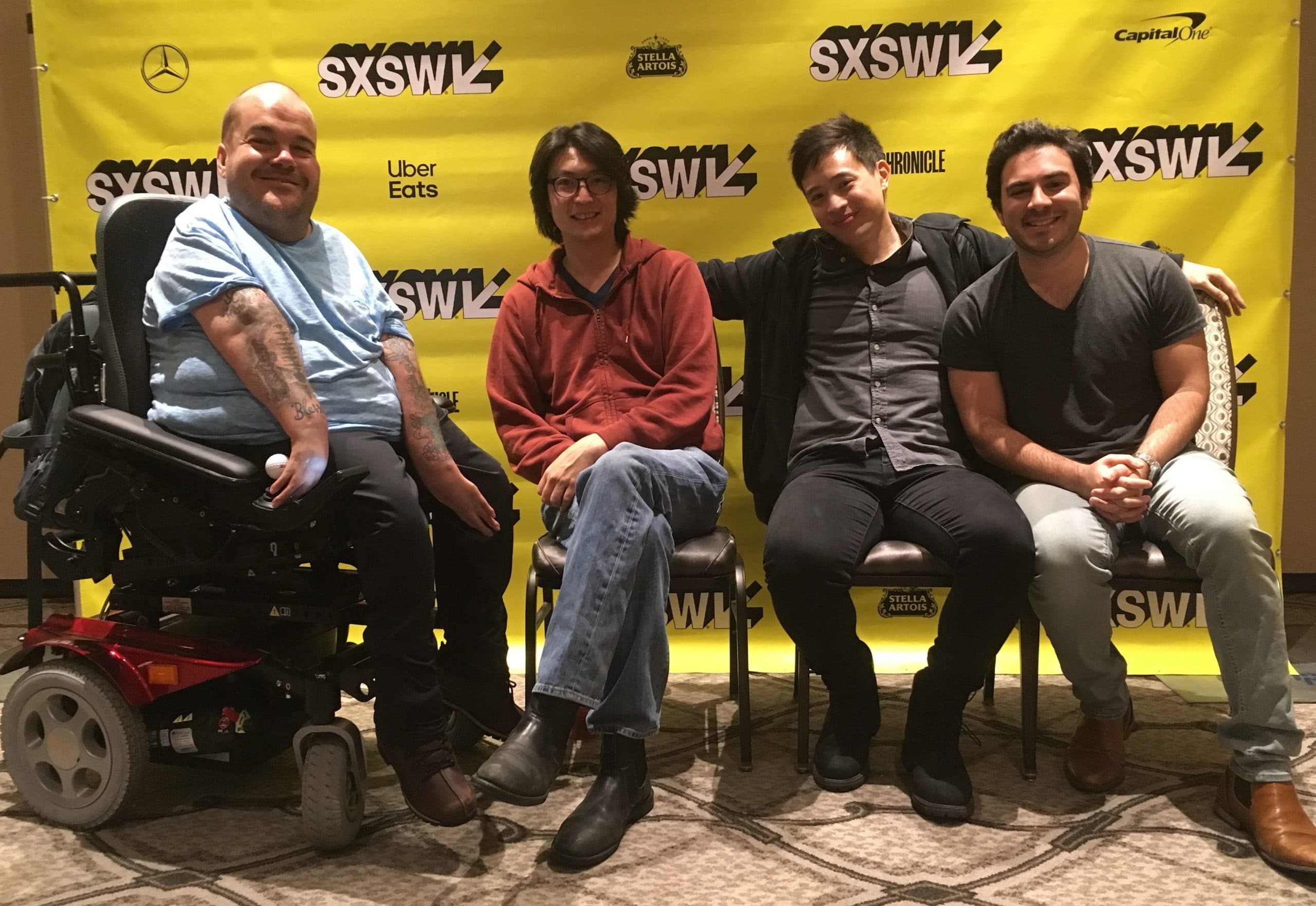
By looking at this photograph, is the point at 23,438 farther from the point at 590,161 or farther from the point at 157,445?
the point at 590,161

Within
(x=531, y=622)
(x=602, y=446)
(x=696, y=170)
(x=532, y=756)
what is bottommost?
(x=532, y=756)

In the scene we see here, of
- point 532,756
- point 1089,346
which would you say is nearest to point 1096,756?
point 1089,346

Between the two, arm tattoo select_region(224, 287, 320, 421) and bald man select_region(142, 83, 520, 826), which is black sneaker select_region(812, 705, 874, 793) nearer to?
bald man select_region(142, 83, 520, 826)

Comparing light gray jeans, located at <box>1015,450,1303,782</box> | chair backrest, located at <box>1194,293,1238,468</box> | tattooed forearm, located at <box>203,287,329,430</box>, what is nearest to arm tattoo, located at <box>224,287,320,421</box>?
tattooed forearm, located at <box>203,287,329,430</box>

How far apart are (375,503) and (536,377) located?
67cm

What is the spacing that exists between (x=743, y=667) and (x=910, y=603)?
1071 millimetres

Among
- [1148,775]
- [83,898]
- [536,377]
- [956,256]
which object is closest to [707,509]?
[536,377]

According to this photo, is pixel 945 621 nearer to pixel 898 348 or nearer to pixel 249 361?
pixel 898 348

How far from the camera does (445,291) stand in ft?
10.3

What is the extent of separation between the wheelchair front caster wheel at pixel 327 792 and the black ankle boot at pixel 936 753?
3.77 ft

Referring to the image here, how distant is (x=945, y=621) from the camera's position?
2.13 metres

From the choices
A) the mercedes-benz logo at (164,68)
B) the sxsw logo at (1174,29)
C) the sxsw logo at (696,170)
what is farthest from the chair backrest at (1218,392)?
the mercedes-benz logo at (164,68)

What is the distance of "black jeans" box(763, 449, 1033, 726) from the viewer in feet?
6.82

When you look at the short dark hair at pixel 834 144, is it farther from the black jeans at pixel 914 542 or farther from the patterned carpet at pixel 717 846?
the patterned carpet at pixel 717 846
